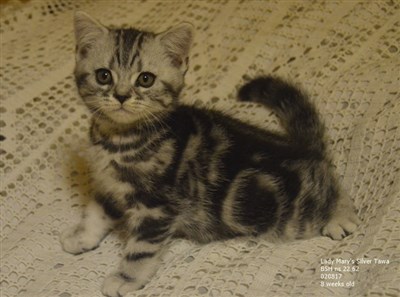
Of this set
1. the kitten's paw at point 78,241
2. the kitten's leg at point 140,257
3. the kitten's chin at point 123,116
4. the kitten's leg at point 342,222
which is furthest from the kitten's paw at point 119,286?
the kitten's leg at point 342,222

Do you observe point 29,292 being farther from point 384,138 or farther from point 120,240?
point 384,138

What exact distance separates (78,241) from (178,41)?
0.49m

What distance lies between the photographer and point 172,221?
4.01ft

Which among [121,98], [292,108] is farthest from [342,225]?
[121,98]

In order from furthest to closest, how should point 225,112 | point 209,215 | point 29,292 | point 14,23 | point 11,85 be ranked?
point 14,23, point 11,85, point 225,112, point 209,215, point 29,292

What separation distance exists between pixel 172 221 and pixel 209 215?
10cm

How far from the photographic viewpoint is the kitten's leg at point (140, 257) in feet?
3.80

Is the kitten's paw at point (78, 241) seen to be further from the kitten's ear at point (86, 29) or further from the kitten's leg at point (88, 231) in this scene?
the kitten's ear at point (86, 29)

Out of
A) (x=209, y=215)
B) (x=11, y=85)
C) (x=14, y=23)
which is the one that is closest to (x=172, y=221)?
(x=209, y=215)

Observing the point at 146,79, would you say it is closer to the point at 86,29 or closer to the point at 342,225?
the point at 86,29

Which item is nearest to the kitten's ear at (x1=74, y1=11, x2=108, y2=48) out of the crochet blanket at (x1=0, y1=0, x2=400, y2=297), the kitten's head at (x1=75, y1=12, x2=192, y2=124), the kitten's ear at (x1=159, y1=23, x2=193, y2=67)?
the kitten's head at (x1=75, y1=12, x2=192, y2=124)

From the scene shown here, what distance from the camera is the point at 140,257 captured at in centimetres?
120

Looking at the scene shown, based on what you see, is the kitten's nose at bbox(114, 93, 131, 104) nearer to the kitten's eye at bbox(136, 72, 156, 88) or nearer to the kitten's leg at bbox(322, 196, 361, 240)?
the kitten's eye at bbox(136, 72, 156, 88)

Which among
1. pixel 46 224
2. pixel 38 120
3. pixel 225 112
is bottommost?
pixel 46 224
